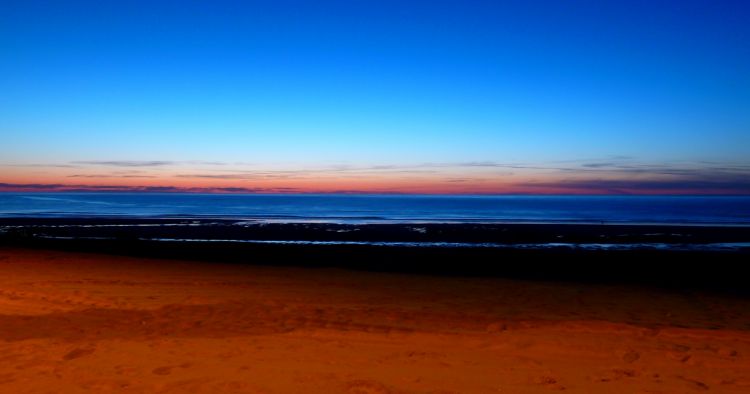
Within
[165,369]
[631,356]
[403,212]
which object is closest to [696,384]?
[631,356]

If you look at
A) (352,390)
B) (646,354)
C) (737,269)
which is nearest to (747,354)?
(646,354)

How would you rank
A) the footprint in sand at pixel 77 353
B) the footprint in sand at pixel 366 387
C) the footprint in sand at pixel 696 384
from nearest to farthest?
the footprint in sand at pixel 366 387, the footprint in sand at pixel 696 384, the footprint in sand at pixel 77 353

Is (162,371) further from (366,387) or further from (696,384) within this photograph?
(696,384)

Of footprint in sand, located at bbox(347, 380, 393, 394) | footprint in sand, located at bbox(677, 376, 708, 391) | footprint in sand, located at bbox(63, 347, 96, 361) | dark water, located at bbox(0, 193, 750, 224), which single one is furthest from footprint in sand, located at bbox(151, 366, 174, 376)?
dark water, located at bbox(0, 193, 750, 224)

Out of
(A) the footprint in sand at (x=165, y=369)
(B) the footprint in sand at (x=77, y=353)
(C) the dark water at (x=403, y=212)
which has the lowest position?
(C) the dark water at (x=403, y=212)

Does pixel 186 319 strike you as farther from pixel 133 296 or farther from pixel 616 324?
pixel 616 324

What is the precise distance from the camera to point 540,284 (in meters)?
13.6

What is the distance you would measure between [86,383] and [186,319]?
2996mm

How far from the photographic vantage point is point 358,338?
745 cm

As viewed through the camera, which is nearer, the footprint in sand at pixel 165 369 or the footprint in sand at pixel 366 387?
the footprint in sand at pixel 366 387

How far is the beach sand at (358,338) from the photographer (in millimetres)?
5664

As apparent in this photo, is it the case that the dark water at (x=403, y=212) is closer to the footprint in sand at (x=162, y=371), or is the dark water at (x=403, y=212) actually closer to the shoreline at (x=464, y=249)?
the shoreline at (x=464, y=249)

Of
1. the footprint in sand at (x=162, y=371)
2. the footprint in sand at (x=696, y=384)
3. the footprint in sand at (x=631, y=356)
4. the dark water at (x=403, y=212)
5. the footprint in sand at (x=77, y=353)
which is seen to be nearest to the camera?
the footprint in sand at (x=696, y=384)

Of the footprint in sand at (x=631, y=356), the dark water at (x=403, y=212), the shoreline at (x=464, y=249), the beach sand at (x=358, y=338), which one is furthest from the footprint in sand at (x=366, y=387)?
the dark water at (x=403, y=212)
